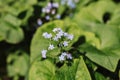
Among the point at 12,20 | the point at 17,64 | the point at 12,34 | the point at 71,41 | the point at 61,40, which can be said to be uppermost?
the point at 61,40

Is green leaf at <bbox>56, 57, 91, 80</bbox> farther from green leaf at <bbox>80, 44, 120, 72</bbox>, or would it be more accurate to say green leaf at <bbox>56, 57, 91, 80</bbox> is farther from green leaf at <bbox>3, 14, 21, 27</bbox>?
green leaf at <bbox>3, 14, 21, 27</bbox>

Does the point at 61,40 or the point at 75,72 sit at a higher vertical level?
the point at 61,40

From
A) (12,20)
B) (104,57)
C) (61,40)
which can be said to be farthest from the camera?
(12,20)

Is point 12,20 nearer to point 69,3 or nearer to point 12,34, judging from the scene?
point 12,34

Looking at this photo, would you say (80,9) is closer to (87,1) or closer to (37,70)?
(87,1)

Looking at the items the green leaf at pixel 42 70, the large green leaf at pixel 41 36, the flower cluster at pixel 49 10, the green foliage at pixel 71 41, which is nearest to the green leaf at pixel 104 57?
the green foliage at pixel 71 41

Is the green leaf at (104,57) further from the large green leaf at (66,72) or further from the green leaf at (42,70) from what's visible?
the green leaf at (42,70)

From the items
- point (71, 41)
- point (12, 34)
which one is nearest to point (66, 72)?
point (71, 41)

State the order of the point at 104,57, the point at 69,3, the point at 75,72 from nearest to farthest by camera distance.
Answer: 1. the point at 75,72
2. the point at 104,57
3. the point at 69,3
